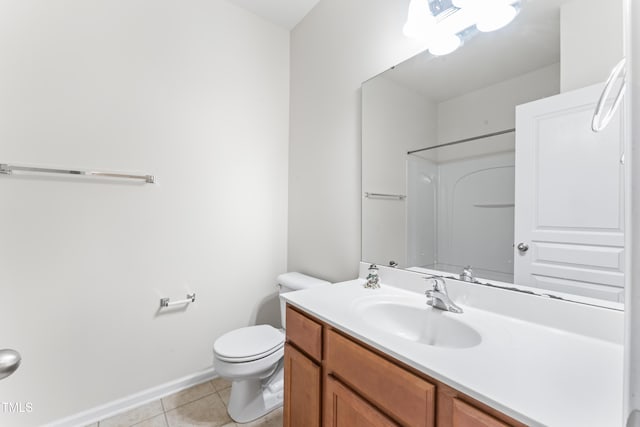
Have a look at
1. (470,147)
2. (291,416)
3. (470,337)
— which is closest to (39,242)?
(291,416)

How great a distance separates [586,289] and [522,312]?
193 mm

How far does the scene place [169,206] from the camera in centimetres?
172

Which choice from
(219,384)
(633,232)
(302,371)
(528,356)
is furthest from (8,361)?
(219,384)

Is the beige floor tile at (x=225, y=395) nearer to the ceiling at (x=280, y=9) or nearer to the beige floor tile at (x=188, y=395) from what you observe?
the beige floor tile at (x=188, y=395)

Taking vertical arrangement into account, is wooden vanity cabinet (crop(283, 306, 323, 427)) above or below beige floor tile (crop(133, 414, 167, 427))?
above

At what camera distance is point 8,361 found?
1.32 ft

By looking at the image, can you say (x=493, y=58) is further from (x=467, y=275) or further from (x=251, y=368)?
(x=251, y=368)

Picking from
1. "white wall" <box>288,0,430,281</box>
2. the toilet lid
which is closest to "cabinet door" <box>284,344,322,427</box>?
the toilet lid

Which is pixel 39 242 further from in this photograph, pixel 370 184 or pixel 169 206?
pixel 370 184

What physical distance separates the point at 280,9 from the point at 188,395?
2660 millimetres

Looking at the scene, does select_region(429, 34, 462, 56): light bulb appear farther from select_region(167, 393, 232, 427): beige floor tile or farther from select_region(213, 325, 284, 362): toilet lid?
select_region(167, 393, 232, 427): beige floor tile

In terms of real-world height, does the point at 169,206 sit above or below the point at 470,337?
above

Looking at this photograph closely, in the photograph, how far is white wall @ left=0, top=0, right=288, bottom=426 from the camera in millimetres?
1348

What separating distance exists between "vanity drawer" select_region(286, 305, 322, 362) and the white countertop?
0.19ft
